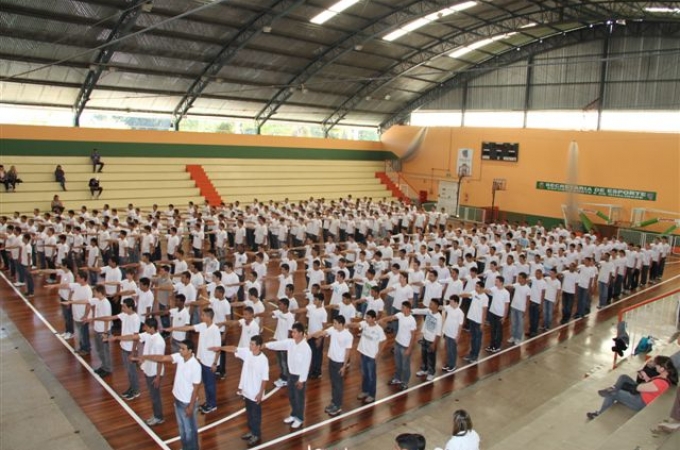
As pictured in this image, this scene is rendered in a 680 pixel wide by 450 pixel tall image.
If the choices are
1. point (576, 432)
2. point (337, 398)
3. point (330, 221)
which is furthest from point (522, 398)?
point (330, 221)

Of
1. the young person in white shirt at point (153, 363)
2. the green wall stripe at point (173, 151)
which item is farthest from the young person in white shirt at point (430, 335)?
the green wall stripe at point (173, 151)

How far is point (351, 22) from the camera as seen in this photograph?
74.0ft

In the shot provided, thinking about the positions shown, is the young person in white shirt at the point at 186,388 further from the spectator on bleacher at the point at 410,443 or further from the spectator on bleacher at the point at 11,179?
the spectator on bleacher at the point at 11,179

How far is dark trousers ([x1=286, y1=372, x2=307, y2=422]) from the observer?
6.51m

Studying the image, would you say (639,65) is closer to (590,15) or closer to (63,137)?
(590,15)

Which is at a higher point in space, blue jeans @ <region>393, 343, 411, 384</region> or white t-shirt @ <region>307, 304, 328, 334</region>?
white t-shirt @ <region>307, 304, 328, 334</region>

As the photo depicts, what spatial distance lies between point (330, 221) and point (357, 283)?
728 centimetres

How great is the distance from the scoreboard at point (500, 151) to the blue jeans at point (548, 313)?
52.4ft

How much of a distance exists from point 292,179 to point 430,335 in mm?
18867

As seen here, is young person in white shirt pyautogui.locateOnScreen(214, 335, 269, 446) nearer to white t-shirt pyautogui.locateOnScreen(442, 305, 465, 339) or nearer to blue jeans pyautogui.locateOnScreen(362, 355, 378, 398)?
blue jeans pyautogui.locateOnScreen(362, 355, 378, 398)

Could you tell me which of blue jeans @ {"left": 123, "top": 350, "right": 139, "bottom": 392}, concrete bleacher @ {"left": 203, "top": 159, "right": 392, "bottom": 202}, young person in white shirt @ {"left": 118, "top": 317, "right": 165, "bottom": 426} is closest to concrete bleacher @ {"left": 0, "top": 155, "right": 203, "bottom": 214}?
concrete bleacher @ {"left": 203, "top": 159, "right": 392, "bottom": 202}

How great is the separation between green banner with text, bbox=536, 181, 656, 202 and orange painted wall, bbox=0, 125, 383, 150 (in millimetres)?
10606

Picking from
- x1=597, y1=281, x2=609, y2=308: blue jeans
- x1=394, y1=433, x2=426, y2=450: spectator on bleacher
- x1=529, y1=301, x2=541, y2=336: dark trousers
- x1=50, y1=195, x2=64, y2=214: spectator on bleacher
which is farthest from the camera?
x1=50, y1=195, x2=64, y2=214: spectator on bleacher

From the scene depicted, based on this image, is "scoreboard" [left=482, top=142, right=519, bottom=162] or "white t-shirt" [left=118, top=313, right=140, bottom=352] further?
"scoreboard" [left=482, top=142, right=519, bottom=162]
